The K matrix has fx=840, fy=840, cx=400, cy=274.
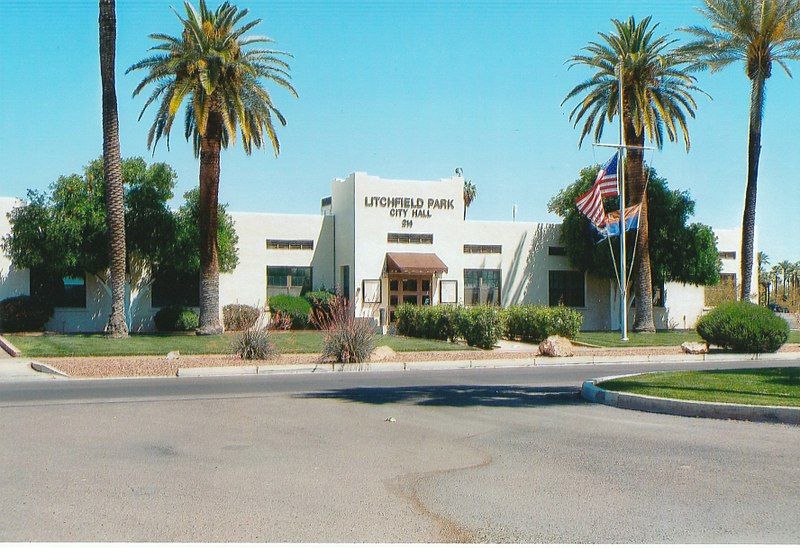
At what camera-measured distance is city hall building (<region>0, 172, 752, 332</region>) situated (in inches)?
1304

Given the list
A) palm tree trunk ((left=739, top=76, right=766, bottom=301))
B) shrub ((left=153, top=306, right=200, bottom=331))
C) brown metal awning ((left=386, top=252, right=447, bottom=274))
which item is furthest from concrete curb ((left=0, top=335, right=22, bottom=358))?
palm tree trunk ((left=739, top=76, right=766, bottom=301))

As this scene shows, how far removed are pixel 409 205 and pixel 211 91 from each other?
36.8ft

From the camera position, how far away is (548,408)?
1213 centimetres

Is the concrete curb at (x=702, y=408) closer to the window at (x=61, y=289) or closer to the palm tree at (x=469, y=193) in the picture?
the window at (x=61, y=289)

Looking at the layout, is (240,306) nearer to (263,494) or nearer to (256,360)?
(256,360)

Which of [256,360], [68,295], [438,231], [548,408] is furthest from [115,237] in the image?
[548,408]

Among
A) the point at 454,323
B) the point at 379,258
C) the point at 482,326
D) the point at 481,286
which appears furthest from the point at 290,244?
the point at 482,326

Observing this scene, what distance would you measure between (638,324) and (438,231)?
→ 9009 millimetres

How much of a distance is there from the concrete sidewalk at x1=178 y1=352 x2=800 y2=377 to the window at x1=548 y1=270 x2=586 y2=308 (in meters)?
14.7

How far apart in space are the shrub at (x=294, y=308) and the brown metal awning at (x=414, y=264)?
12.3ft

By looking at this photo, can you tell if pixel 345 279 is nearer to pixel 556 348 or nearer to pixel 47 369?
pixel 556 348

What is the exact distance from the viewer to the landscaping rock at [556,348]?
23.2 meters

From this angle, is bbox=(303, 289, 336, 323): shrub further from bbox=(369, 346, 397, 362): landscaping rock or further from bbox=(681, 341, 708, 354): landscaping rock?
bbox=(681, 341, 708, 354): landscaping rock

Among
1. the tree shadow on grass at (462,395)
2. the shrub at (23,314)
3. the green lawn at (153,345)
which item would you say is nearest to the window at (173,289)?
the shrub at (23,314)
